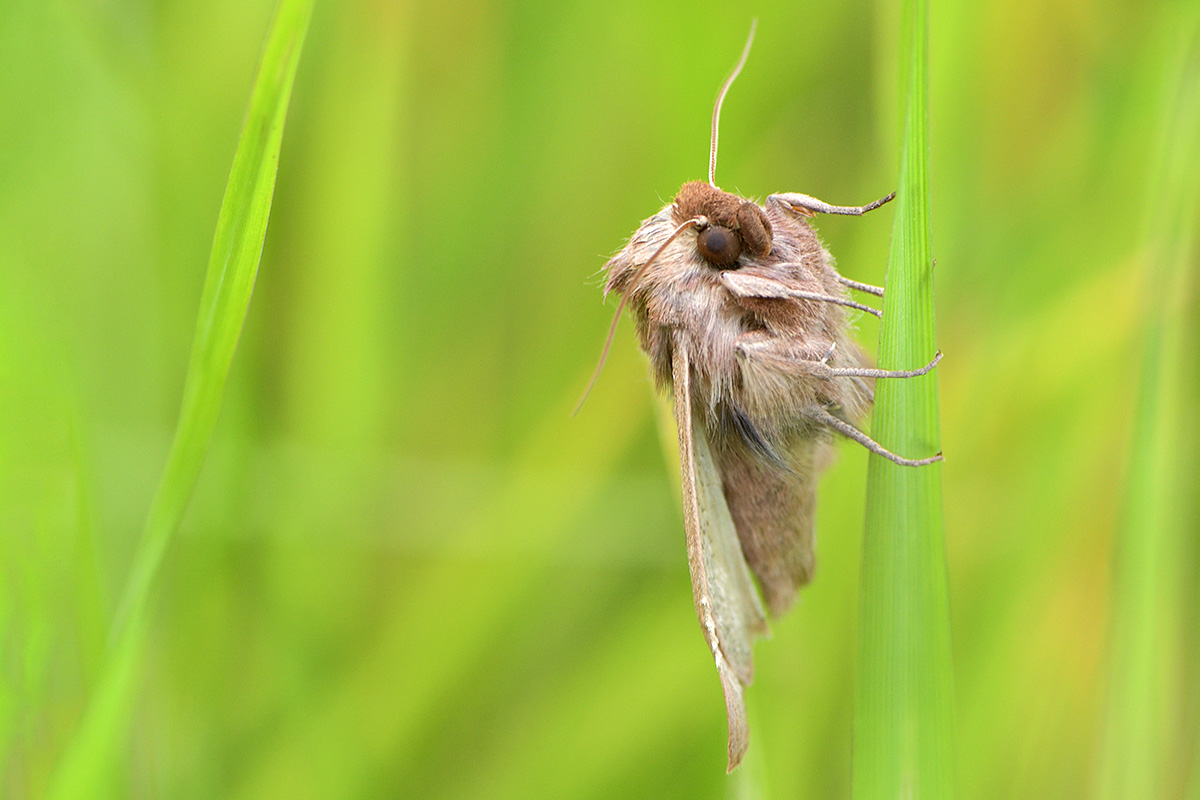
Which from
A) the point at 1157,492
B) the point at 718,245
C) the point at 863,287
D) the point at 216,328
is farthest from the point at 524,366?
the point at 1157,492

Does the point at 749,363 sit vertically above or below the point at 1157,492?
above

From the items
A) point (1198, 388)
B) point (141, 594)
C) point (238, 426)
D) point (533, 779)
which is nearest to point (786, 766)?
point (533, 779)

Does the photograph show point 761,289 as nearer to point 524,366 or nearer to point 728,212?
point 728,212

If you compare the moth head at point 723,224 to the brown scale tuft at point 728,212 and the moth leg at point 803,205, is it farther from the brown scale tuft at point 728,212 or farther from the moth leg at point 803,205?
the moth leg at point 803,205

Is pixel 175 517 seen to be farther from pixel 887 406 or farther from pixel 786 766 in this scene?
pixel 786 766

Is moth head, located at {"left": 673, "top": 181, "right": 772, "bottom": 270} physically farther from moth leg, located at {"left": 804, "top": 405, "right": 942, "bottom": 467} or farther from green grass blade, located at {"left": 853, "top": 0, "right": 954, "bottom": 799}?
green grass blade, located at {"left": 853, "top": 0, "right": 954, "bottom": 799}

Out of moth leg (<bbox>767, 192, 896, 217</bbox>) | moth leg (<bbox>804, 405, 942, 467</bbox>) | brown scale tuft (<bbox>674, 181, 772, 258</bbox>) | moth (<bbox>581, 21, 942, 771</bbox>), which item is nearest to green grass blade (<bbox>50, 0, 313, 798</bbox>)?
moth (<bbox>581, 21, 942, 771</bbox>)

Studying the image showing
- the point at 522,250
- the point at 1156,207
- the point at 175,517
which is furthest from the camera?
the point at 522,250

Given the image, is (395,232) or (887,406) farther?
(395,232)
